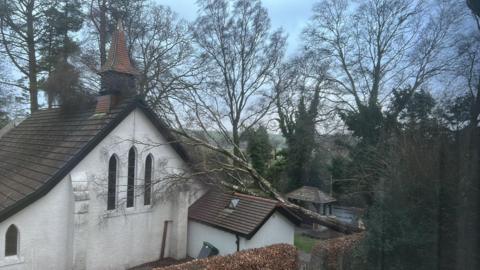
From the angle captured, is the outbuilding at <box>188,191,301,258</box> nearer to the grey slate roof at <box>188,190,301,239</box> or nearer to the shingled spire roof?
the grey slate roof at <box>188,190,301,239</box>

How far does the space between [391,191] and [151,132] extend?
7.81m

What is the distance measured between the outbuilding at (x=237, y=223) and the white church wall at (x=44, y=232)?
3921 millimetres

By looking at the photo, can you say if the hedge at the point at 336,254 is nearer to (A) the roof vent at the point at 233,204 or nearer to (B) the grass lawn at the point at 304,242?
(A) the roof vent at the point at 233,204

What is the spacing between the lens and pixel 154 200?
10.6m

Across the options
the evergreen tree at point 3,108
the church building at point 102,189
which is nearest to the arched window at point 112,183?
the church building at point 102,189

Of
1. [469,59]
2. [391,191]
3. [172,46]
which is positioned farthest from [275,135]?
[469,59]

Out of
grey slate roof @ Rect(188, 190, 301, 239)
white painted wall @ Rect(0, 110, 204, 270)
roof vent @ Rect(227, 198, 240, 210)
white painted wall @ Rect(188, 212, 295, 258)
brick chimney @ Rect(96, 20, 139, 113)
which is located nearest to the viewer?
white painted wall @ Rect(0, 110, 204, 270)

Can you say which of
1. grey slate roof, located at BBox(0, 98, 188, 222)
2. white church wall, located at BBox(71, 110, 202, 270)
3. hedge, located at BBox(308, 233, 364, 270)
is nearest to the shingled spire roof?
grey slate roof, located at BBox(0, 98, 188, 222)

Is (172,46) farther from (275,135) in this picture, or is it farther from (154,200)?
(154,200)

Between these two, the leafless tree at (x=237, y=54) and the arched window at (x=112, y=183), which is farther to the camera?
the leafless tree at (x=237, y=54)

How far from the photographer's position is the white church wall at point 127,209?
9039 millimetres

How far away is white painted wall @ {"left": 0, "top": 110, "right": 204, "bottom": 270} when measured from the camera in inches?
331

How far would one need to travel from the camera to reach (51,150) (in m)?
10.2

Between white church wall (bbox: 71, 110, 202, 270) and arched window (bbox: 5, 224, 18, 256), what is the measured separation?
1.33m
